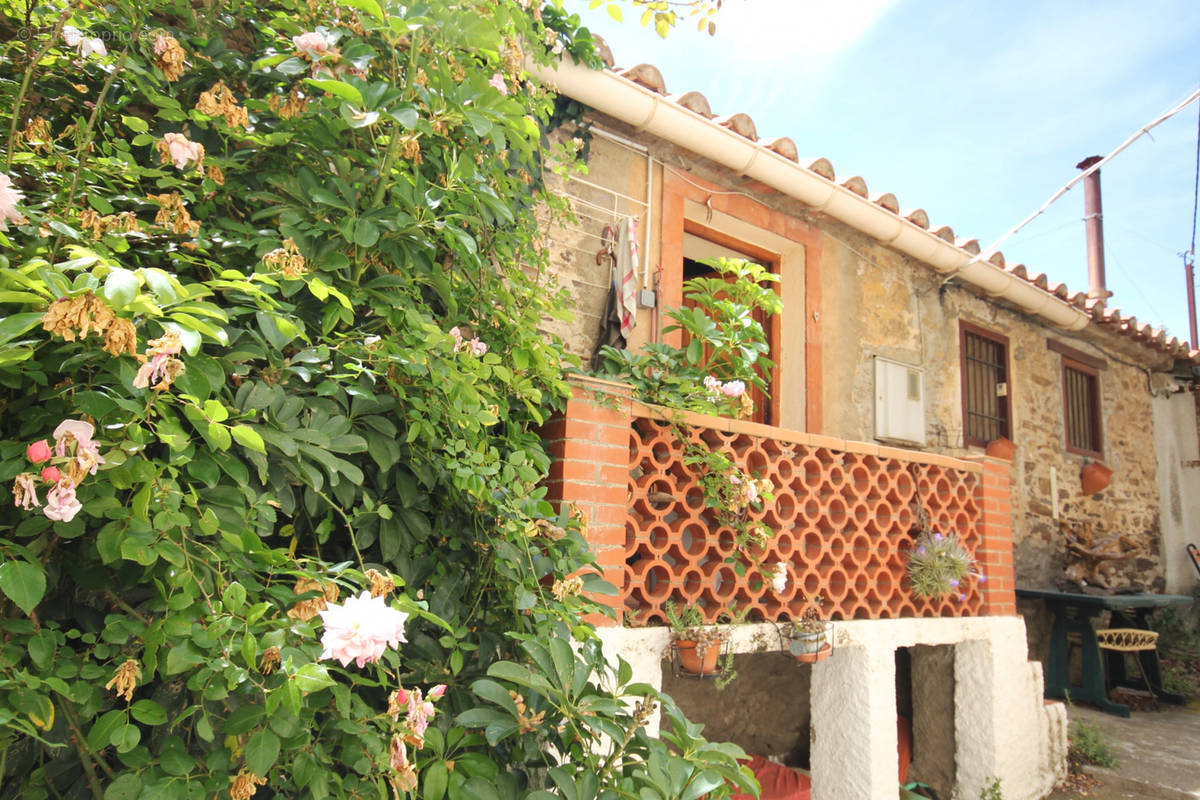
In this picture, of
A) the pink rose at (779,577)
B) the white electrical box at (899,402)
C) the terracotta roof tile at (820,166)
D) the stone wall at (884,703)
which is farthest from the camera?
the white electrical box at (899,402)

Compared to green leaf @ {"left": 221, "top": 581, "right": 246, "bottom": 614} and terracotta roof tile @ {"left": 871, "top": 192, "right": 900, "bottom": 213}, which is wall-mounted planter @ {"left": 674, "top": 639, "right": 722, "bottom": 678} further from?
terracotta roof tile @ {"left": 871, "top": 192, "right": 900, "bottom": 213}

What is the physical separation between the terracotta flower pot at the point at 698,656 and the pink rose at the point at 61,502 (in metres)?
2.19

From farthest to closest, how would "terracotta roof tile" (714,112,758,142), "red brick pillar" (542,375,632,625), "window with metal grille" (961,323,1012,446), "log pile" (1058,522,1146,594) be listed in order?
"log pile" (1058,522,1146,594) → "window with metal grille" (961,323,1012,446) → "terracotta roof tile" (714,112,758,142) → "red brick pillar" (542,375,632,625)

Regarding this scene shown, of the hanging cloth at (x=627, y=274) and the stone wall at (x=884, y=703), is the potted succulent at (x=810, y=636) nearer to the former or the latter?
the stone wall at (x=884, y=703)

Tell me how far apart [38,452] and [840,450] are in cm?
324

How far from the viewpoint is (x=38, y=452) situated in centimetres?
106

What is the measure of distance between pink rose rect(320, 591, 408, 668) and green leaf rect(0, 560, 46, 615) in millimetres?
412

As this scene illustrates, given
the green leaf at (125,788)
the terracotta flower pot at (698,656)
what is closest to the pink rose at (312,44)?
the green leaf at (125,788)

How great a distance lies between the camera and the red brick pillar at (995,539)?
4219 mm

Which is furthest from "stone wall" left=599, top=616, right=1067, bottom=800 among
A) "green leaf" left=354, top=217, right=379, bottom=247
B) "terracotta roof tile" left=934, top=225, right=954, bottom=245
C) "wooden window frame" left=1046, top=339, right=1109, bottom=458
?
"wooden window frame" left=1046, top=339, right=1109, bottom=458

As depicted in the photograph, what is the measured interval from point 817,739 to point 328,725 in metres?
3.04

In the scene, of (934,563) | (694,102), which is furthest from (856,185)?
(934,563)

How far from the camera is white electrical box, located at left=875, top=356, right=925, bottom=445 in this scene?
5559 mm

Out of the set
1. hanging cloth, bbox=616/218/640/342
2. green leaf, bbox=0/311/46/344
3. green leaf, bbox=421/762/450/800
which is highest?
hanging cloth, bbox=616/218/640/342
